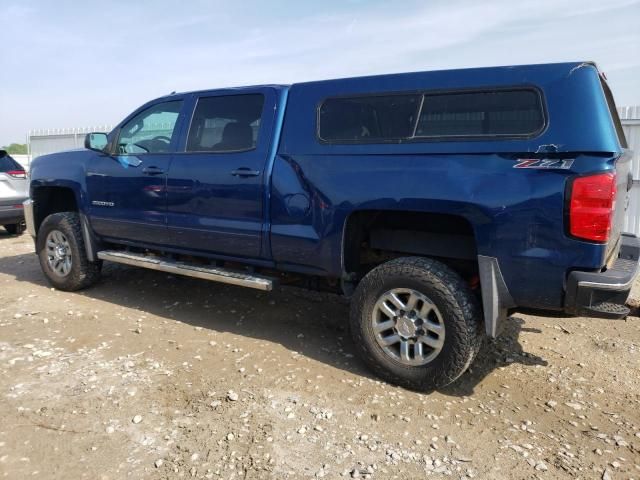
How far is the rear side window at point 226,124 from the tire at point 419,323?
156cm

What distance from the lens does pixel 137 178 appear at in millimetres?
4746

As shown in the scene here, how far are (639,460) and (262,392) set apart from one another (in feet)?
7.12

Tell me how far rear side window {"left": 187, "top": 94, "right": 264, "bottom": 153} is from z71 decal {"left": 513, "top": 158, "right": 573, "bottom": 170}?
2026 mm

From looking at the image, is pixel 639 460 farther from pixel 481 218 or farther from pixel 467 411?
pixel 481 218

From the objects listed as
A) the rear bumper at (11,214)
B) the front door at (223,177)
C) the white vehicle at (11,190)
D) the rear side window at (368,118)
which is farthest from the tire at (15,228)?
the rear side window at (368,118)

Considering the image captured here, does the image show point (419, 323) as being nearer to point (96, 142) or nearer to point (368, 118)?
point (368, 118)

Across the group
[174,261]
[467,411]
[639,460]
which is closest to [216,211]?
[174,261]

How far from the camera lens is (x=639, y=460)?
268cm

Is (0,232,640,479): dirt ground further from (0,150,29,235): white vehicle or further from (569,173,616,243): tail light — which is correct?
(0,150,29,235): white vehicle

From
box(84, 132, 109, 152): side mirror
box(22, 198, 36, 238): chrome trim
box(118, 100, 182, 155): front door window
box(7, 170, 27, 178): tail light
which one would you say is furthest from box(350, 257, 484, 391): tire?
box(7, 170, 27, 178): tail light

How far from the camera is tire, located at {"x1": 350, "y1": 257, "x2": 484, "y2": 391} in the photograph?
3.21 meters

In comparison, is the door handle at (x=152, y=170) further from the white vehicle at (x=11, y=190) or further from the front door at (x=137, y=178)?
the white vehicle at (x=11, y=190)

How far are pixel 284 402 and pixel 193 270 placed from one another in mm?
1670

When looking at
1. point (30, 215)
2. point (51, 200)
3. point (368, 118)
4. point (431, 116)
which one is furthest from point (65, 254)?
point (431, 116)
